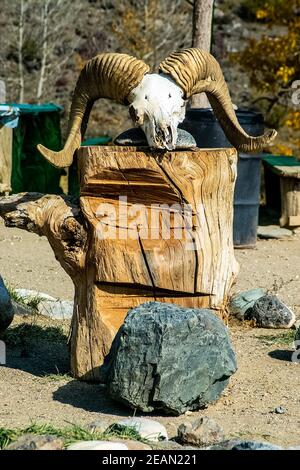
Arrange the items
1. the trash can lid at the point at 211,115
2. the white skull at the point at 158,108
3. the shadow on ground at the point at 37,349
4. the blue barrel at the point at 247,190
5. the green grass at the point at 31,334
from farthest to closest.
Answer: the blue barrel at the point at 247,190 < the trash can lid at the point at 211,115 < the green grass at the point at 31,334 < the shadow on ground at the point at 37,349 < the white skull at the point at 158,108

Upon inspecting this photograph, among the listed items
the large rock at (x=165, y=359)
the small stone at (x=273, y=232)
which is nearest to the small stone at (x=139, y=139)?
the large rock at (x=165, y=359)

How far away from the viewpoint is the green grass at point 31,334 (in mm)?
7363

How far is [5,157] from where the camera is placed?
12.5 m

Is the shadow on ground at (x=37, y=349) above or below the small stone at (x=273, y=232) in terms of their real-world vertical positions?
below

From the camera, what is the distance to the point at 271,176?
13.7m

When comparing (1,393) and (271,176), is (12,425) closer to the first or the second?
(1,393)

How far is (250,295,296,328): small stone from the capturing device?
7.90 metres

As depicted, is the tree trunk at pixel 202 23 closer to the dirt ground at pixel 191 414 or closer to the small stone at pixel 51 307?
the dirt ground at pixel 191 414

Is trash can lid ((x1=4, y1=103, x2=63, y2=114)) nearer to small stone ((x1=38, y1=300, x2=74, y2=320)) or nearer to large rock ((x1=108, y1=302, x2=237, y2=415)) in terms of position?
small stone ((x1=38, y1=300, x2=74, y2=320))

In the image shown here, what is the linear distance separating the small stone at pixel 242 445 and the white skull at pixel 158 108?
194cm

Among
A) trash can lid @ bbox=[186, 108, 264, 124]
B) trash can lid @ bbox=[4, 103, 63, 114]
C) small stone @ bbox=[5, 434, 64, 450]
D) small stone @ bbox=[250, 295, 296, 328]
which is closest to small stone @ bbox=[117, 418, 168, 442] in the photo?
small stone @ bbox=[5, 434, 64, 450]

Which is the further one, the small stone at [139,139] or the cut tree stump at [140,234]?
the small stone at [139,139]

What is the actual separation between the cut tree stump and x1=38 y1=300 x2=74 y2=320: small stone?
189 centimetres

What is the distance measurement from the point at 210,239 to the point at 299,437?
4.86 ft
